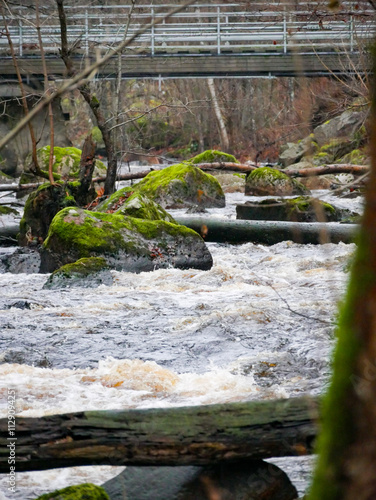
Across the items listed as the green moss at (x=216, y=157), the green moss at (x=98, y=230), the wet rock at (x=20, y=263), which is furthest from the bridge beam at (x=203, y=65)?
the green moss at (x=98, y=230)

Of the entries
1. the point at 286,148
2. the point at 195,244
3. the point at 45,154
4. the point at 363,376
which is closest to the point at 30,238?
the point at 195,244

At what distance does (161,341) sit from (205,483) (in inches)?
118

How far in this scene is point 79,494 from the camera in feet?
7.75

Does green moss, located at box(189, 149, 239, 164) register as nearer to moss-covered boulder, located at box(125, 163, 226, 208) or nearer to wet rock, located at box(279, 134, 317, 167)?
moss-covered boulder, located at box(125, 163, 226, 208)

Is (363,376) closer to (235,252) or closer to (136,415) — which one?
(136,415)

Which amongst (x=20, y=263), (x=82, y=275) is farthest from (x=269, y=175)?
(x=82, y=275)

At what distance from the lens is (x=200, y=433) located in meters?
2.24

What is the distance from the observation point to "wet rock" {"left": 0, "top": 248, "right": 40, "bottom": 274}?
27.6ft

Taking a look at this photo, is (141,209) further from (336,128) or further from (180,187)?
(336,128)

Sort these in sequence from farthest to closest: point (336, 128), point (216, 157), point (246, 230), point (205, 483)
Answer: point (336, 128)
point (216, 157)
point (246, 230)
point (205, 483)

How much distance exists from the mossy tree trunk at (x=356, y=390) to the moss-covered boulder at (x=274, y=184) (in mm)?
14269

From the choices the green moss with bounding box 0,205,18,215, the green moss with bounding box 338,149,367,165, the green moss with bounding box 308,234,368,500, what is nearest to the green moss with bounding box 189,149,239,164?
the green moss with bounding box 338,149,367,165

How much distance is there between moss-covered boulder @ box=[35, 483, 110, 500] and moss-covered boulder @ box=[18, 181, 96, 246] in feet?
24.8

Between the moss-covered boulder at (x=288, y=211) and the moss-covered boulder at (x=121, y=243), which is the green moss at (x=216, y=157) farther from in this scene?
the moss-covered boulder at (x=121, y=243)
